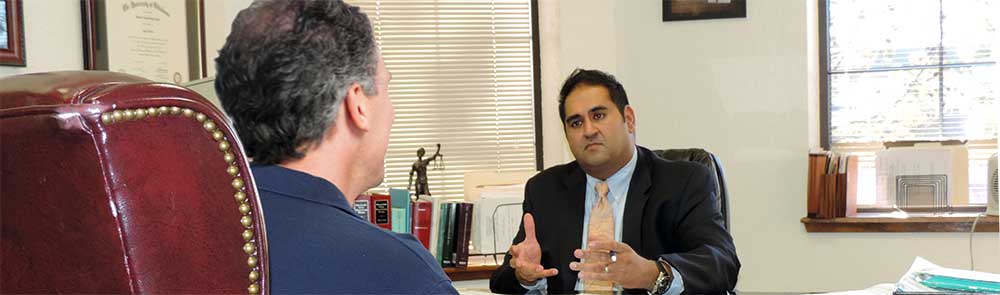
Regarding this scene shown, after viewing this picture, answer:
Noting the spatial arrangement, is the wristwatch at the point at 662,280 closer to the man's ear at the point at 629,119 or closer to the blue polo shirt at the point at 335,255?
the man's ear at the point at 629,119

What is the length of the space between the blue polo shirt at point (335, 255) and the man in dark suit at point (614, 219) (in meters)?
1.25

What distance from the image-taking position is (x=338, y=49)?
942 mm

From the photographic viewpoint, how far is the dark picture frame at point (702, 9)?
4066 mm

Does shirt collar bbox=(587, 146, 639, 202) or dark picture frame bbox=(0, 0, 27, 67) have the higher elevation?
dark picture frame bbox=(0, 0, 27, 67)

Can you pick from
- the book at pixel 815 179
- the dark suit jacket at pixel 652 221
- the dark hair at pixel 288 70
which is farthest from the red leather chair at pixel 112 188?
the book at pixel 815 179

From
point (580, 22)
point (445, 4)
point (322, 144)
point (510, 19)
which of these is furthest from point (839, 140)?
point (322, 144)

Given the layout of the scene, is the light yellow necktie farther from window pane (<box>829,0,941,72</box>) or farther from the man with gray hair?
window pane (<box>829,0,941,72</box>)

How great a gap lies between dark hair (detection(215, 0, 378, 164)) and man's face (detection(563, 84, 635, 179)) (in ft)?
5.59

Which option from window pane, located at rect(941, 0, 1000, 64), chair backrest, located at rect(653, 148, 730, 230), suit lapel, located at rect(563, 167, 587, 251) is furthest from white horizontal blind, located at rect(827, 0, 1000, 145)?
suit lapel, located at rect(563, 167, 587, 251)

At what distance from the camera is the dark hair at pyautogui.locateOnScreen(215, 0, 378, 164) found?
3.01 ft

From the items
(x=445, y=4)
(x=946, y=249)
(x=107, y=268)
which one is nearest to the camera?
(x=107, y=268)

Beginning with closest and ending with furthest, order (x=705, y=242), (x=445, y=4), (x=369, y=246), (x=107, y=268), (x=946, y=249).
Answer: (x=107, y=268), (x=369, y=246), (x=705, y=242), (x=946, y=249), (x=445, y=4)

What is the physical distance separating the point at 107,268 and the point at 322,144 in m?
0.43

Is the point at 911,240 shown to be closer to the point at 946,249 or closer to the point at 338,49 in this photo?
the point at 946,249
